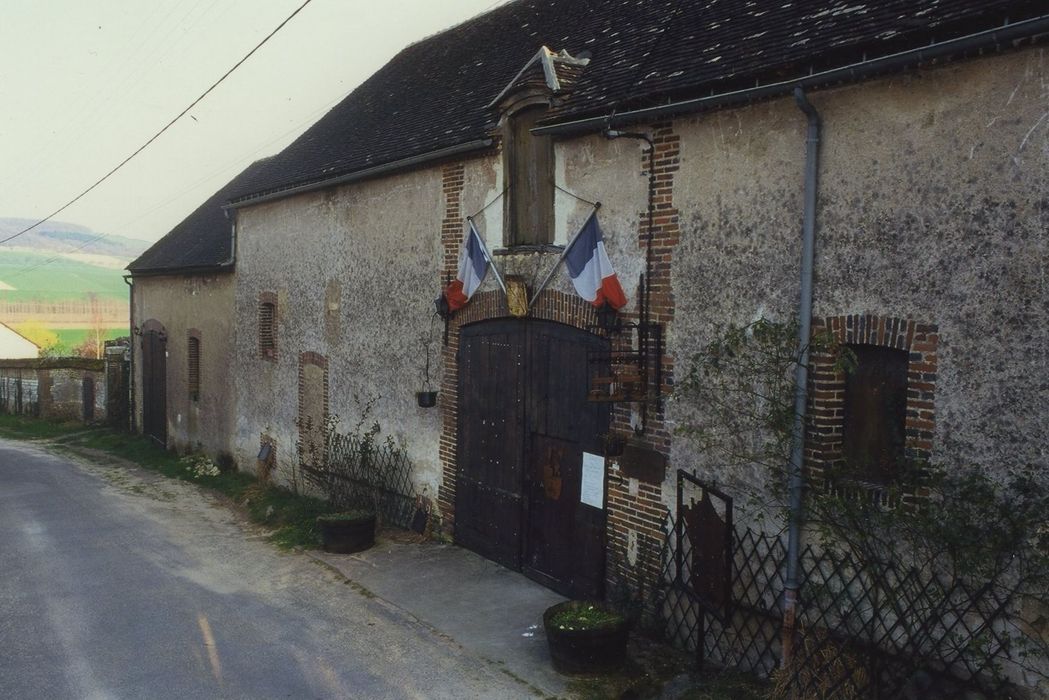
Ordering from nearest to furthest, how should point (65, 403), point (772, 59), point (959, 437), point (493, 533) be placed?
point (959, 437) → point (772, 59) → point (493, 533) → point (65, 403)

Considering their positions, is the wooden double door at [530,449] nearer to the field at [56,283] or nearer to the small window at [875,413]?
the small window at [875,413]

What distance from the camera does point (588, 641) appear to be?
25.4 ft

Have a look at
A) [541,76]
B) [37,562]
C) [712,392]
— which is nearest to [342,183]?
[541,76]

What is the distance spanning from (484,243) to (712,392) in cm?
429

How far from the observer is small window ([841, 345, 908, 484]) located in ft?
22.6

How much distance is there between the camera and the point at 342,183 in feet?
47.2

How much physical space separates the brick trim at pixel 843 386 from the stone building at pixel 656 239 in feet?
0.07

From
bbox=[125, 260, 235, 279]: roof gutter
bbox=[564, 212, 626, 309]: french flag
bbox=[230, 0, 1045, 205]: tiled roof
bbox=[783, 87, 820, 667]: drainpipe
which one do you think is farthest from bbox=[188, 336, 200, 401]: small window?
bbox=[783, 87, 820, 667]: drainpipe

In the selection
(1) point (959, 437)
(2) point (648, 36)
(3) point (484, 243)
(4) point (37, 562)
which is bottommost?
(4) point (37, 562)

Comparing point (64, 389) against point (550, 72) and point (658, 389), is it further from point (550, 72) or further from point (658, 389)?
point (658, 389)

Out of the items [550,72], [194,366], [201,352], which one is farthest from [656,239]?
[194,366]

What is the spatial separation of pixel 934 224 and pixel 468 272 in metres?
6.30

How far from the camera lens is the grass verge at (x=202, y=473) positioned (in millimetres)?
13656

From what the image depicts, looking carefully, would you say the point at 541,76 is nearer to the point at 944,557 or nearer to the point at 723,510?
the point at 723,510
